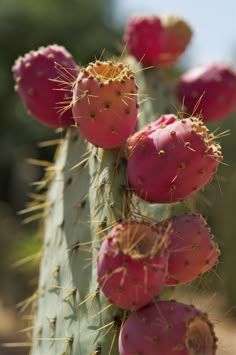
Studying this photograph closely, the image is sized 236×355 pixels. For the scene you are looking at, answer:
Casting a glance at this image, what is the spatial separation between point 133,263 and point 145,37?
1.05 m

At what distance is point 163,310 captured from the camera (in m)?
1.01

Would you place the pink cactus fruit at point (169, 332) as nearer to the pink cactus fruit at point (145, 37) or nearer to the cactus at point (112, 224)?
the cactus at point (112, 224)

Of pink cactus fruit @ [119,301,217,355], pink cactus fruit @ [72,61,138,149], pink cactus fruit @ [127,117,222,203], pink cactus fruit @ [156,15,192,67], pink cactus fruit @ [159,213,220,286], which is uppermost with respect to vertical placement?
pink cactus fruit @ [156,15,192,67]

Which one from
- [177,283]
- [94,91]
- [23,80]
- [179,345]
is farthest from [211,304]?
[23,80]

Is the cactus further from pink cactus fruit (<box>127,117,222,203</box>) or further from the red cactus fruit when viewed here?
the red cactus fruit

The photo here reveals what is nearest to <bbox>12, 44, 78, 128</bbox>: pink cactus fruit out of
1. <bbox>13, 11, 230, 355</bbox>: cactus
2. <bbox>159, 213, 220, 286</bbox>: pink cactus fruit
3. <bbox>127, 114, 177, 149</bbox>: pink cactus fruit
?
<bbox>13, 11, 230, 355</bbox>: cactus

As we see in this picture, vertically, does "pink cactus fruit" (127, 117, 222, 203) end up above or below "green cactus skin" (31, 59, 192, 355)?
above

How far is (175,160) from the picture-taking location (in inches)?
42.8

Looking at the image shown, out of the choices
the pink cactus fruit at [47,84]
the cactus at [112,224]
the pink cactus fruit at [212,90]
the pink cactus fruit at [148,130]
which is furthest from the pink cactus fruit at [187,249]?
the pink cactus fruit at [212,90]

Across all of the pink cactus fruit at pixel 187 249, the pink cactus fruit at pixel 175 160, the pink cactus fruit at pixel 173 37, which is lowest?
the pink cactus fruit at pixel 187 249

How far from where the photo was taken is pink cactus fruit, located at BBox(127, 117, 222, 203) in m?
1.08

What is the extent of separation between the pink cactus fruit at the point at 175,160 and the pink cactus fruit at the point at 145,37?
0.83 metres

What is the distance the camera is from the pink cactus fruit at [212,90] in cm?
189

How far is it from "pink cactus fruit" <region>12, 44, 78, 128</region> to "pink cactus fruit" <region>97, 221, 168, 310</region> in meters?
0.52
